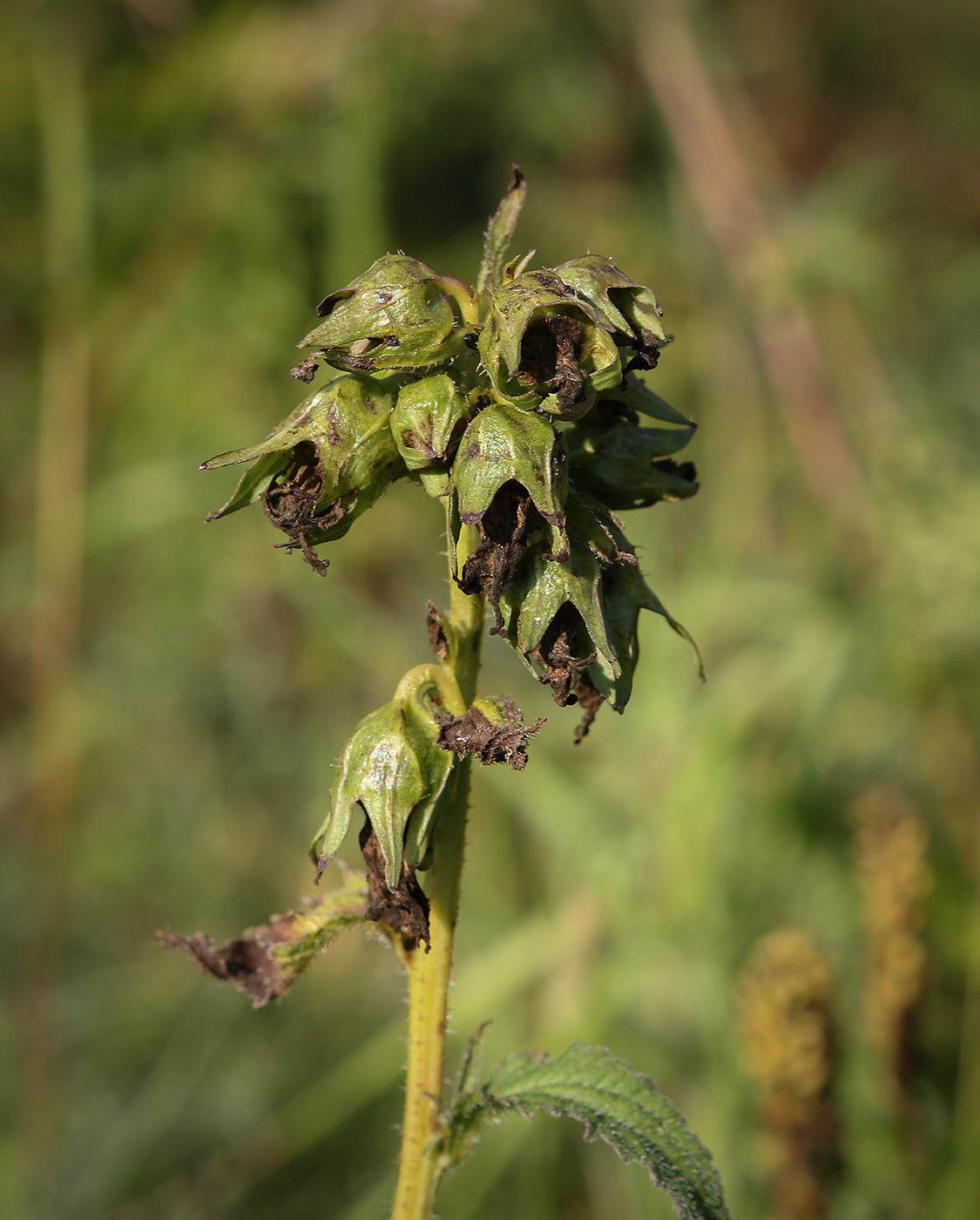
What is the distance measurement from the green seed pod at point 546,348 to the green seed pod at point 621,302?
1.0 inches

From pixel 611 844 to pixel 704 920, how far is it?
0.42m

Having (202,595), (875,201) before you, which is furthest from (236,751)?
(875,201)

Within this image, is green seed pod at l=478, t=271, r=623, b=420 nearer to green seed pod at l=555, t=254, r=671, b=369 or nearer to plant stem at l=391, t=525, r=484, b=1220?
green seed pod at l=555, t=254, r=671, b=369

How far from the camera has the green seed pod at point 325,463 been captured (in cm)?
145

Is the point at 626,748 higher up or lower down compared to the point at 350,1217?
higher up

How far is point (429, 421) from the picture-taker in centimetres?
142

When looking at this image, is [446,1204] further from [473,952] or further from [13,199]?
[13,199]

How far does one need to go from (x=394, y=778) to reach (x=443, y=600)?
13.1 feet

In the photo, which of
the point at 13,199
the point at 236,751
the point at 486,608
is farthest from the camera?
the point at 13,199

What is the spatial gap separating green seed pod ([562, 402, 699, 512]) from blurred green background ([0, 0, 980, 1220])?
1.34 metres

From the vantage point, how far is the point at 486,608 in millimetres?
1532

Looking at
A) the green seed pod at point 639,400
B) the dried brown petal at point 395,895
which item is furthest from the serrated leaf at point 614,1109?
the green seed pod at point 639,400

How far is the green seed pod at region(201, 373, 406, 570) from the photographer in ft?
4.76

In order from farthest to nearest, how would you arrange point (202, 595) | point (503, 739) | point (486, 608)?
1. point (202, 595)
2. point (486, 608)
3. point (503, 739)
